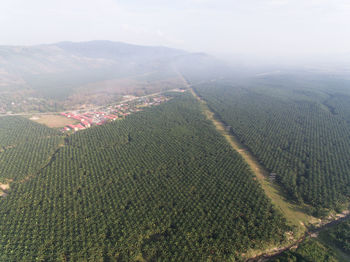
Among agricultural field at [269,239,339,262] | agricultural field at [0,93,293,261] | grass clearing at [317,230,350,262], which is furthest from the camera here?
agricultural field at [0,93,293,261]

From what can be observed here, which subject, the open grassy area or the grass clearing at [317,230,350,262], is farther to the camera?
the open grassy area

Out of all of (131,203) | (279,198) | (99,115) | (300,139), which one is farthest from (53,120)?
(300,139)

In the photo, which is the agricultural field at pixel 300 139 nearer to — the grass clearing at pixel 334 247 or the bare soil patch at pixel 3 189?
the grass clearing at pixel 334 247

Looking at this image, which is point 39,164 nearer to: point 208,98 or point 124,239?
point 124,239

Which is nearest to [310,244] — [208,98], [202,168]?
[202,168]

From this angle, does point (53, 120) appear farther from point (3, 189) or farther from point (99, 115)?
point (3, 189)

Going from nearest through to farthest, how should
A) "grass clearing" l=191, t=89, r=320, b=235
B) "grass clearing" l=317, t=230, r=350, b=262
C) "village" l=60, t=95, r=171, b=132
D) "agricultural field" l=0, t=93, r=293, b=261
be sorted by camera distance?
"grass clearing" l=317, t=230, r=350, b=262
"agricultural field" l=0, t=93, r=293, b=261
"grass clearing" l=191, t=89, r=320, b=235
"village" l=60, t=95, r=171, b=132

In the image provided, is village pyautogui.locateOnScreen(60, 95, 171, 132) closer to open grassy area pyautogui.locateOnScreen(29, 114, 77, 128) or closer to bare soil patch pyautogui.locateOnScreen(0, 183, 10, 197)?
open grassy area pyautogui.locateOnScreen(29, 114, 77, 128)

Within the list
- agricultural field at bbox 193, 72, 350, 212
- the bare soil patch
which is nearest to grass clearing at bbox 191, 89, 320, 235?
agricultural field at bbox 193, 72, 350, 212
